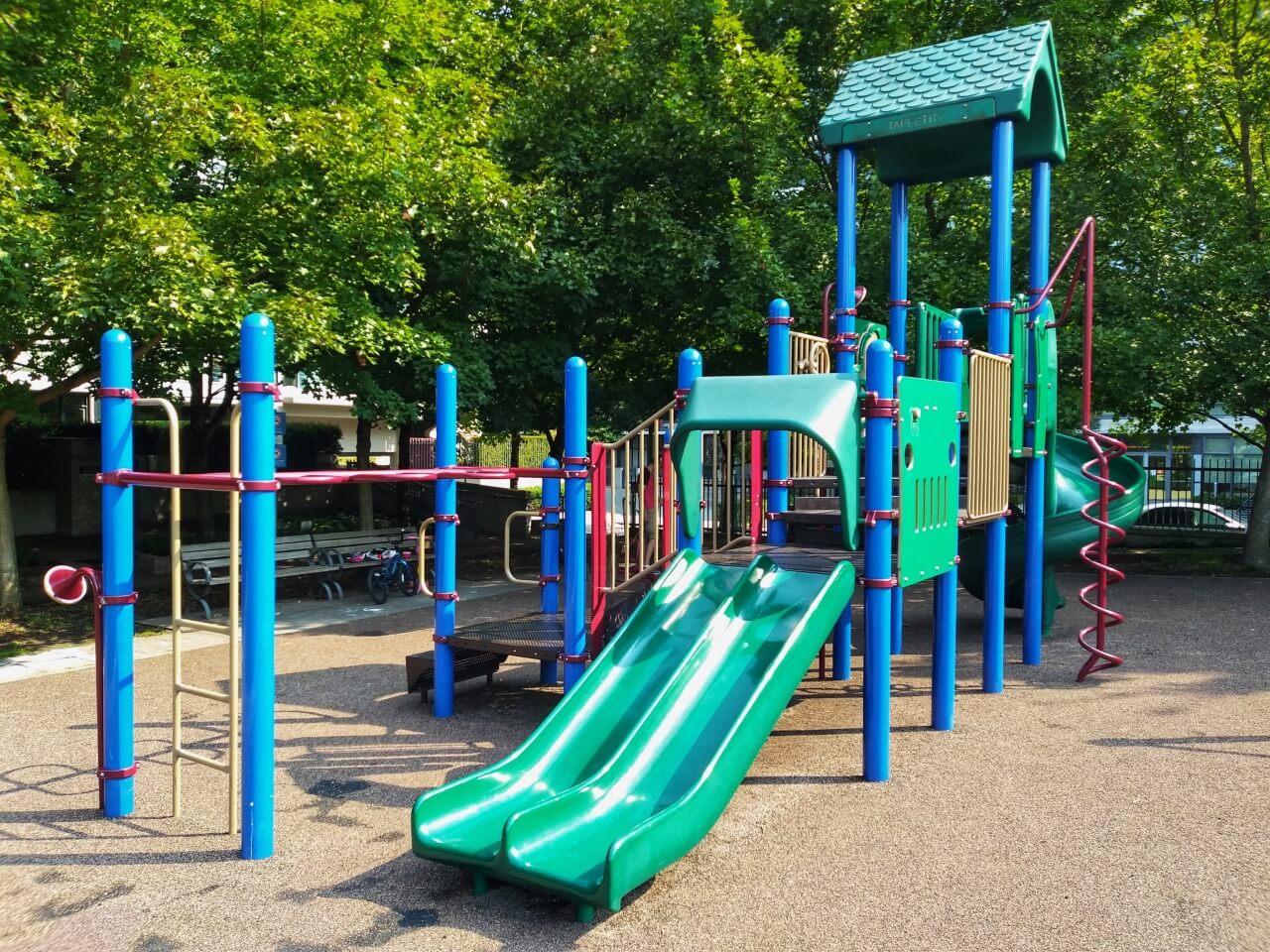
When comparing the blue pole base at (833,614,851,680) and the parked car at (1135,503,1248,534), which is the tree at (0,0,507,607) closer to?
the blue pole base at (833,614,851,680)

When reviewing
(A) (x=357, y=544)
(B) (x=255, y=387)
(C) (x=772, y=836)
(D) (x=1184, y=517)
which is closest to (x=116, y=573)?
(B) (x=255, y=387)

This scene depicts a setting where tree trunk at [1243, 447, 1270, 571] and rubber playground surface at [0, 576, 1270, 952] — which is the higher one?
tree trunk at [1243, 447, 1270, 571]

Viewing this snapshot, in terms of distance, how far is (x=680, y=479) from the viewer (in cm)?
629

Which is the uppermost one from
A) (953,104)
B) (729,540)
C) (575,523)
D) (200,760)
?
(953,104)

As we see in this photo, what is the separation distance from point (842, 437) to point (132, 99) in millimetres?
6756

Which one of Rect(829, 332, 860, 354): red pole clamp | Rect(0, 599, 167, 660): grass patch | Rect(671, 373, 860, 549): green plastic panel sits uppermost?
Rect(829, 332, 860, 354): red pole clamp

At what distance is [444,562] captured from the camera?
6844 mm

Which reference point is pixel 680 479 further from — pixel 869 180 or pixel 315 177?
pixel 869 180

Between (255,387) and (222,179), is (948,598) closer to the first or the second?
(255,387)

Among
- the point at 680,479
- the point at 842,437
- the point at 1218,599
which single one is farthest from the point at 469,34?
the point at 1218,599

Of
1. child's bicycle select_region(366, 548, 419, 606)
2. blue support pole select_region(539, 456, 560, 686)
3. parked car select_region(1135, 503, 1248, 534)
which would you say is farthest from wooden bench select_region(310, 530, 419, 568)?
parked car select_region(1135, 503, 1248, 534)

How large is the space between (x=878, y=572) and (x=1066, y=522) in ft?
15.9

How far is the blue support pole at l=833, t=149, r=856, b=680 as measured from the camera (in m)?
8.04

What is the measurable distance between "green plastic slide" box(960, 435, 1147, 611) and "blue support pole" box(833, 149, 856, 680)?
2577 millimetres
